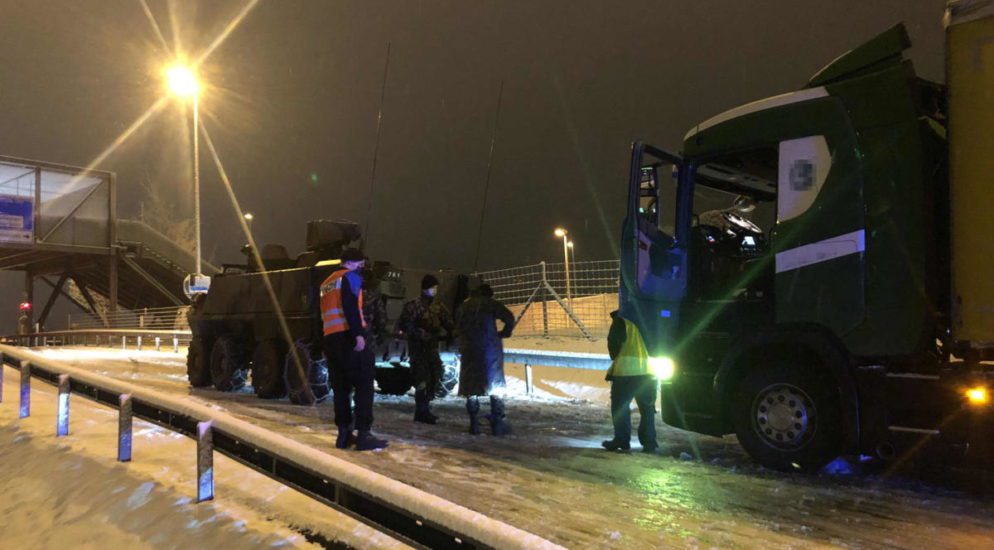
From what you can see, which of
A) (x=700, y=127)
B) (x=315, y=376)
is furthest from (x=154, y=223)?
(x=700, y=127)

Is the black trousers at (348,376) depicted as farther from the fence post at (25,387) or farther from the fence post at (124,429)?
the fence post at (25,387)

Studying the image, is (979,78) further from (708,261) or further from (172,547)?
(172,547)

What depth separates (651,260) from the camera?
21.4 ft

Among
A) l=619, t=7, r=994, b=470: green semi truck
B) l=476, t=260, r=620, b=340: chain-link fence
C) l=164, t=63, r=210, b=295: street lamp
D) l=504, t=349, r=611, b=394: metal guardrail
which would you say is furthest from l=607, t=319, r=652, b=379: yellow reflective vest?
l=164, t=63, r=210, b=295: street lamp

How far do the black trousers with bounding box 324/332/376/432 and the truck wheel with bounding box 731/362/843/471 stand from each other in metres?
3.26

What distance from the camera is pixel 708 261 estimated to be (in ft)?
21.7

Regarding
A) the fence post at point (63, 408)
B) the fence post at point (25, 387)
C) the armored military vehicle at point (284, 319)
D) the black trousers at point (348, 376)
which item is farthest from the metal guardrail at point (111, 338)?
the black trousers at point (348, 376)

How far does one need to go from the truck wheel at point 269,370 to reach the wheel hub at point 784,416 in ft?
23.8

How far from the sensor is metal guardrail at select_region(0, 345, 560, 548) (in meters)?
2.23

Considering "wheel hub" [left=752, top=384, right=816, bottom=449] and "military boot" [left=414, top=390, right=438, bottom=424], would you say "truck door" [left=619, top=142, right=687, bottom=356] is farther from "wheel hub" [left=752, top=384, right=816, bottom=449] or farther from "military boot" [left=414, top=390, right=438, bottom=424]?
"military boot" [left=414, top=390, right=438, bottom=424]

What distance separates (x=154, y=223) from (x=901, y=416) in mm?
51882

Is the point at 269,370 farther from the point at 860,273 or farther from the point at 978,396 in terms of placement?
the point at 978,396

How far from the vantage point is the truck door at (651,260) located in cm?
635

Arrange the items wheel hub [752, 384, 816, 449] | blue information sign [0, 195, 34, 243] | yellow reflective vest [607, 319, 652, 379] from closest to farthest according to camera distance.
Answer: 1. wheel hub [752, 384, 816, 449]
2. yellow reflective vest [607, 319, 652, 379]
3. blue information sign [0, 195, 34, 243]
